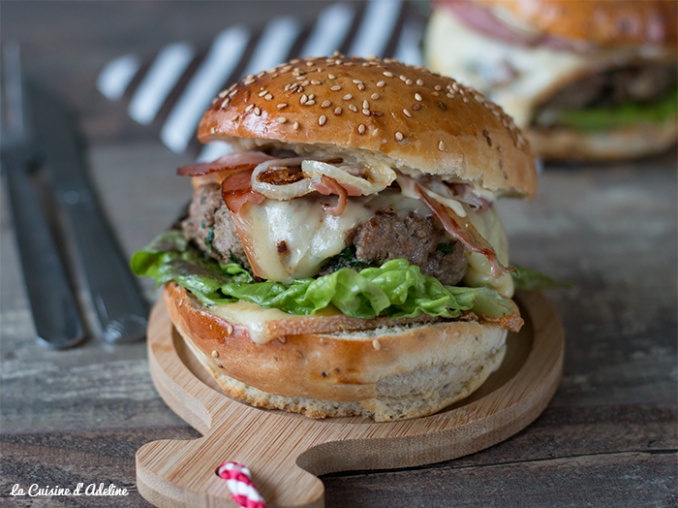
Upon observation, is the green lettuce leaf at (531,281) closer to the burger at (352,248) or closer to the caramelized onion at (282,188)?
the burger at (352,248)

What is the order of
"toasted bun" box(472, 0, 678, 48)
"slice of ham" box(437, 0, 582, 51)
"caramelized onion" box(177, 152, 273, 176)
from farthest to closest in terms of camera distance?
"slice of ham" box(437, 0, 582, 51) < "toasted bun" box(472, 0, 678, 48) < "caramelized onion" box(177, 152, 273, 176)

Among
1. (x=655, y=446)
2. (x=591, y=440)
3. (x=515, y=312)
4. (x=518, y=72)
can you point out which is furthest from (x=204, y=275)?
(x=518, y=72)

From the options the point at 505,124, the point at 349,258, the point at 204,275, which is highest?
the point at 505,124

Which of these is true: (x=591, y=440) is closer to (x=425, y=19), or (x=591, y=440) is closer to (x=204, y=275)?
(x=204, y=275)

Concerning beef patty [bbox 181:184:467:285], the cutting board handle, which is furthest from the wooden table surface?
beef patty [bbox 181:184:467:285]

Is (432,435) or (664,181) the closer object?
(432,435)

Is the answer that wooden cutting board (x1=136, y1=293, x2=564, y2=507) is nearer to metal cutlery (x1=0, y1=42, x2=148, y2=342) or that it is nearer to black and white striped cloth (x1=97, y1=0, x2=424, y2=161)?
metal cutlery (x1=0, y1=42, x2=148, y2=342)

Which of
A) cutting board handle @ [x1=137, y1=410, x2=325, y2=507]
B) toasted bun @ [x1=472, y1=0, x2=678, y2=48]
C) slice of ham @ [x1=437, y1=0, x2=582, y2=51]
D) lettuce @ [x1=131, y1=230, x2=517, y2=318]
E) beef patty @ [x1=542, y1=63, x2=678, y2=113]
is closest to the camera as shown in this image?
cutting board handle @ [x1=137, y1=410, x2=325, y2=507]
